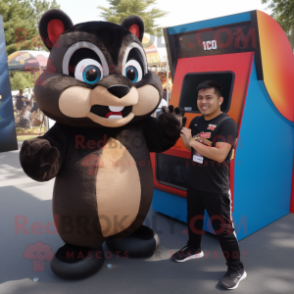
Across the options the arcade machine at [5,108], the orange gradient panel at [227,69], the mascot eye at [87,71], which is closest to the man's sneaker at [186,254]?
the orange gradient panel at [227,69]

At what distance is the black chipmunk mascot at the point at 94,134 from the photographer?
1912 mm

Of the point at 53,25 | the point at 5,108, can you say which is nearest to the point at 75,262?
the point at 53,25

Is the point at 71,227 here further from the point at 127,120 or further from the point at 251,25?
the point at 251,25

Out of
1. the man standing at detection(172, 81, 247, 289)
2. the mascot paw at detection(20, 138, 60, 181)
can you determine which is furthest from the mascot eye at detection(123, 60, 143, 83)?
the mascot paw at detection(20, 138, 60, 181)

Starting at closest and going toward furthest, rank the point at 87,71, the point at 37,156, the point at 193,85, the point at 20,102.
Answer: the point at 37,156
the point at 87,71
the point at 193,85
the point at 20,102

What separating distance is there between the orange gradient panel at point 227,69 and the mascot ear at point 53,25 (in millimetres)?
1362

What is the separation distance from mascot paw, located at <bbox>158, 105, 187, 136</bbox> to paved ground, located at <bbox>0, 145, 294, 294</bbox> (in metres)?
1.08

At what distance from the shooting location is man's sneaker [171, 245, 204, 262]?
2432 mm

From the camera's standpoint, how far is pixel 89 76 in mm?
1959

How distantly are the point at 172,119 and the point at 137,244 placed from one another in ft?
3.54

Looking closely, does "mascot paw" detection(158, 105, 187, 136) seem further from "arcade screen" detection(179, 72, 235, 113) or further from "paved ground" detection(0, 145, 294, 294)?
"paved ground" detection(0, 145, 294, 294)

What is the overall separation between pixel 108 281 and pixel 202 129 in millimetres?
1294

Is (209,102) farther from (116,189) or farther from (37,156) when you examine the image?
(37,156)

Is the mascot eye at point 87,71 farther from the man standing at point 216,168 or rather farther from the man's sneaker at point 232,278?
the man's sneaker at point 232,278
